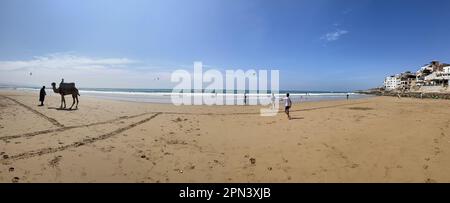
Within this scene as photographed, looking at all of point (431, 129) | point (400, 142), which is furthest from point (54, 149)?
point (431, 129)

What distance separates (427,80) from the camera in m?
118

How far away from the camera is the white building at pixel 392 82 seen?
152 m

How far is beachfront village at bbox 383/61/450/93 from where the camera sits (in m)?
103

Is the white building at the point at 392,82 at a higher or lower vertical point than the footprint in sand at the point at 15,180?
higher

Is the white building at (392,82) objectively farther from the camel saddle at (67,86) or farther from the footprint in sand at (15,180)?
the footprint in sand at (15,180)

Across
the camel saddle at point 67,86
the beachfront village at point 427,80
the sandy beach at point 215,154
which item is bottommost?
the sandy beach at point 215,154

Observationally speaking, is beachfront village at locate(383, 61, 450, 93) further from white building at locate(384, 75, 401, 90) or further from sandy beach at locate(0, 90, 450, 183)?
sandy beach at locate(0, 90, 450, 183)

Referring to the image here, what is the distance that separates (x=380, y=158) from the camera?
8.02m

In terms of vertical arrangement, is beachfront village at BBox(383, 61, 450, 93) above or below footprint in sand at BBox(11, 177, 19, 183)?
above

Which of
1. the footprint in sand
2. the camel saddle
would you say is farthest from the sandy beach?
the camel saddle

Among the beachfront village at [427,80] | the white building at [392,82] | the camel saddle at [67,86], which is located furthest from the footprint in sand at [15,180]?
the white building at [392,82]

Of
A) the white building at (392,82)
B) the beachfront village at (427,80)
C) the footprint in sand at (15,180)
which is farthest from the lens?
the white building at (392,82)
